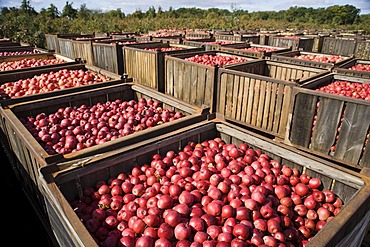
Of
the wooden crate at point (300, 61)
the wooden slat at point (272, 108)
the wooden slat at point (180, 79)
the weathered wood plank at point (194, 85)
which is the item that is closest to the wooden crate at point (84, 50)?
the wooden slat at point (180, 79)

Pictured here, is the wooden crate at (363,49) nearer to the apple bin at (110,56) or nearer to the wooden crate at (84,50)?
the apple bin at (110,56)

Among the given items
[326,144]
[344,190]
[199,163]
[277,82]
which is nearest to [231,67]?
[277,82]

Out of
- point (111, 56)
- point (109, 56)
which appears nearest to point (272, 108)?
point (111, 56)

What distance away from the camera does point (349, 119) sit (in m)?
3.97

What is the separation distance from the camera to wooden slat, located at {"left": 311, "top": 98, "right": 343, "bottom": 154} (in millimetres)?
4094

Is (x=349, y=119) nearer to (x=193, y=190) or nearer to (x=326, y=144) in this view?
(x=326, y=144)

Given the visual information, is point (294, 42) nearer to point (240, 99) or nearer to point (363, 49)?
point (363, 49)

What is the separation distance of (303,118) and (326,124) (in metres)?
0.40

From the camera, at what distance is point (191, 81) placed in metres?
6.70

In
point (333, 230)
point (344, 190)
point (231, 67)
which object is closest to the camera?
point (333, 230)

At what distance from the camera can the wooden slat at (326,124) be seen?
4.09 metres

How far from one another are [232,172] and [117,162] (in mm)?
1267

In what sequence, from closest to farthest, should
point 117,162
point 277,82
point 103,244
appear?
point 103,244
point 117,162
point 277,82

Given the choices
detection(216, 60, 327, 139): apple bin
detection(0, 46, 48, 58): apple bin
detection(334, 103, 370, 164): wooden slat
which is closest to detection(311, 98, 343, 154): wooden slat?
detection(334, 103, 370, 164): wooden slat
